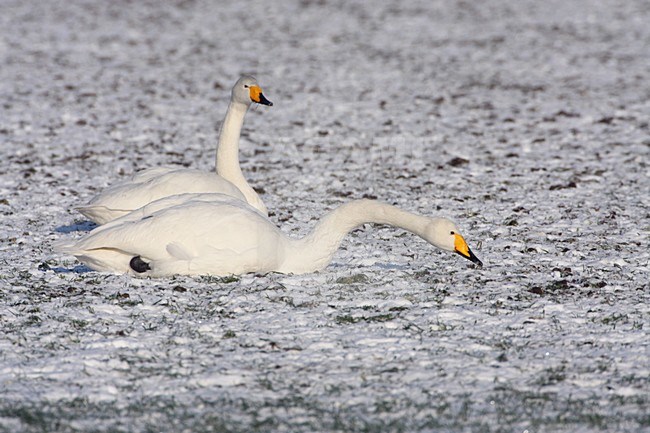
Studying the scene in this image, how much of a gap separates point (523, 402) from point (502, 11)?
22.1 meters

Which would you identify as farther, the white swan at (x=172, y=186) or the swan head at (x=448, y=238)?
the white swan at (x=172, y=186)

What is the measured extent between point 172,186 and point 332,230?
1.81 metres

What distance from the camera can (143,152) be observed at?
13.4 m

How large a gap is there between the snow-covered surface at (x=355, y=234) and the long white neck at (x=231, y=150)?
0.65m

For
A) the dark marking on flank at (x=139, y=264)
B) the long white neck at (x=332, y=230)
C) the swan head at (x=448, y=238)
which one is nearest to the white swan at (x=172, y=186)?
the dark marking on flank at (x=139, y=264)

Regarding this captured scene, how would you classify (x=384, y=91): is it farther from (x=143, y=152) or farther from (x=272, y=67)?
(x=143, y=152)

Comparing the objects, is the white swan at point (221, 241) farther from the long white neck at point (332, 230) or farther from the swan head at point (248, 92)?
the swan head at point (248, 92)

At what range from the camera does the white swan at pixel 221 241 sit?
7484mm

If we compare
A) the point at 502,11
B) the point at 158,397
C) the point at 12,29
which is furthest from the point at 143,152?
the point at 502,11

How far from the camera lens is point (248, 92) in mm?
10070

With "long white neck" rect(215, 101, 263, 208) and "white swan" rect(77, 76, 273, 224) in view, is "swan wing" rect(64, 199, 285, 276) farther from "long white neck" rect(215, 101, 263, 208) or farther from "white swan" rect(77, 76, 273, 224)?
"long white neck" rect(215, 101, 263, 208)

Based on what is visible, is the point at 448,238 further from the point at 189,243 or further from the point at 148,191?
the point at 148,191

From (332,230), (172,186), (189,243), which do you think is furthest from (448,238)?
(172,186)

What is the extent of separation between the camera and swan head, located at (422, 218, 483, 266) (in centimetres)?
750
